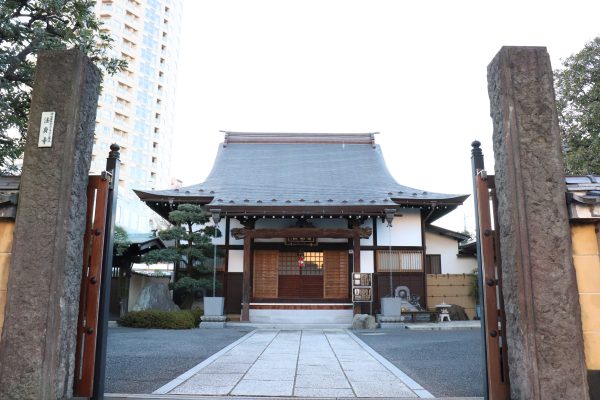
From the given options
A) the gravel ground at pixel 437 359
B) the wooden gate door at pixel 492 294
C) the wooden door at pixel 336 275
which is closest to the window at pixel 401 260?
the wooden door at pixel 336 275

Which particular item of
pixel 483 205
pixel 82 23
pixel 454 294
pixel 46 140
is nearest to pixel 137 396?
pixel 46 140

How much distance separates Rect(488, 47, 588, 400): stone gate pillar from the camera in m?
2.96

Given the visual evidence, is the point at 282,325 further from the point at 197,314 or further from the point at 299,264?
the point at 197,314

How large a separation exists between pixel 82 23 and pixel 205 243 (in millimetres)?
7525

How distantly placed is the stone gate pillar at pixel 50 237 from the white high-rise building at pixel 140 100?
36563 mm

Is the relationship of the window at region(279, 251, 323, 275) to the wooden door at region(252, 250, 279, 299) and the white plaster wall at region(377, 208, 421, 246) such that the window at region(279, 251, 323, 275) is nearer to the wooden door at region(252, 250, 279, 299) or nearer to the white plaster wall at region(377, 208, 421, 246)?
the wooden door at region(252, 250, 279, 299)

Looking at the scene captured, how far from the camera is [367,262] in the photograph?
1434cm

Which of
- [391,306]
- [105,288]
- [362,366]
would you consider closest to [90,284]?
[105,288]

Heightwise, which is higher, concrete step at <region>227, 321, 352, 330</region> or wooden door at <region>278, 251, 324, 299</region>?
wooden door at <region>278, 251, 324, 299</region>

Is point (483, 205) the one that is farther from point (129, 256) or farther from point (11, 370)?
point (129, 256)

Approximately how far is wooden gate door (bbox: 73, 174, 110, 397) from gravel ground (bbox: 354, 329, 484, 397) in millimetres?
3045

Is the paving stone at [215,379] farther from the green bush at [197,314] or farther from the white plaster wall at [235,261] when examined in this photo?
the white plaster wall at [235,261]

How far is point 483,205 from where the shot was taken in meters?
3.55

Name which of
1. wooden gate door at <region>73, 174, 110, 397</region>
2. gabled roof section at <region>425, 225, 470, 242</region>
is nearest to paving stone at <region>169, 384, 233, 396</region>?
wooden gate door at <region>73, 174, 110, 397</region>
